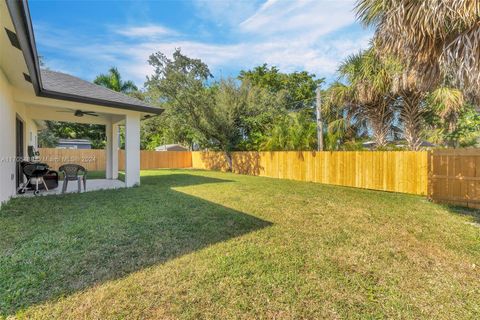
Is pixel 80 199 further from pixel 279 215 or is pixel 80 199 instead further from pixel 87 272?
pixel 279 215

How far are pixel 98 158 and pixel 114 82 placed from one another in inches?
379

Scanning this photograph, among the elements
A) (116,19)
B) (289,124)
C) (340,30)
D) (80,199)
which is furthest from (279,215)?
(116,19)

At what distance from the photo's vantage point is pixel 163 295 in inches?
93.6

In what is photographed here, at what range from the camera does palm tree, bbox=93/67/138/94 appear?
24.2 meters

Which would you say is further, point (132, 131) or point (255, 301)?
point (132, 131)

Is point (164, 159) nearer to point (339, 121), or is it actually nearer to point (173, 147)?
point (173, 147)

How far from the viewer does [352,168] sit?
32.3 ft

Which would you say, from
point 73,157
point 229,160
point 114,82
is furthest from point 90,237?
point 114,82

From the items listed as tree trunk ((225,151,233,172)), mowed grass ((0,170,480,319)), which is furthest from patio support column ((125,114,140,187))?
tree trunk ((225,151,233,172))

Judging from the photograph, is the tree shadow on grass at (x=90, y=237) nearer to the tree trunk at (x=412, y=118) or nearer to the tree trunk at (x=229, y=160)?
the tree trunk at (x=412, y=118)

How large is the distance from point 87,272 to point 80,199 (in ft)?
14.7

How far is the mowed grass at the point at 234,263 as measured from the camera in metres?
2.24

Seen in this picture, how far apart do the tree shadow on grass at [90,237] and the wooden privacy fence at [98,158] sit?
39.4ft

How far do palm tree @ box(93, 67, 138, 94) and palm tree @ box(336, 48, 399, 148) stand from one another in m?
20.7
